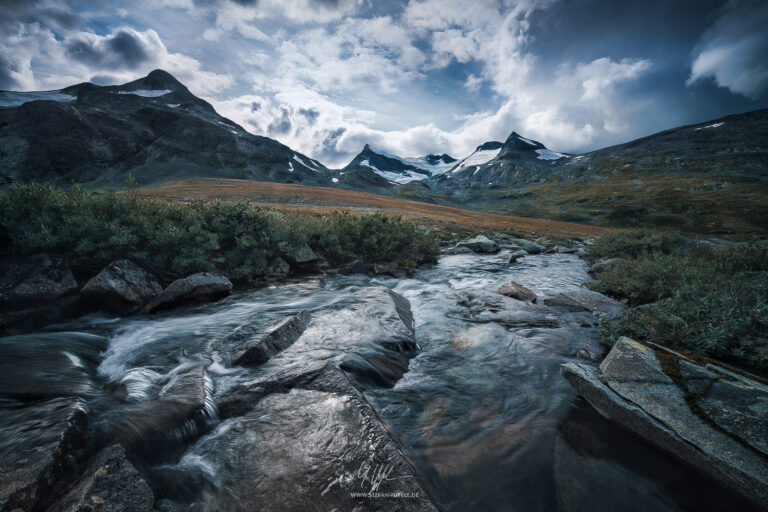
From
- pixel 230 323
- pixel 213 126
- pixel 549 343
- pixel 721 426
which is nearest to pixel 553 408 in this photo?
pixel 721 426

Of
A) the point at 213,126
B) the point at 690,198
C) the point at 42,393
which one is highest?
the point at 213,126

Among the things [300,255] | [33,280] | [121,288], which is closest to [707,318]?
[300,255]

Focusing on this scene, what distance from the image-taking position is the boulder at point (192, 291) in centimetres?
862

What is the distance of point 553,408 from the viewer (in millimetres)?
5121

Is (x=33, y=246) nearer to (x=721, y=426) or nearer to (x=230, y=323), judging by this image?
(x=230, y=323)

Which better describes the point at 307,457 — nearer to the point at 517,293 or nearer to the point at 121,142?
the point at 517,293

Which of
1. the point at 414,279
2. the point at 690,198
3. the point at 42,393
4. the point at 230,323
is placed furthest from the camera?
the point at 690,198

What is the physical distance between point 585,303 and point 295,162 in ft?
604

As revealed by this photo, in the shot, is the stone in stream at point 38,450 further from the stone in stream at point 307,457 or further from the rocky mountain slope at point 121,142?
the rocky mountain slope at point 121,142

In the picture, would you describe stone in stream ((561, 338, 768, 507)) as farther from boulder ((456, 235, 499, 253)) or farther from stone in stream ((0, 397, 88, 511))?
boulder ((456, 235, 499, 253))

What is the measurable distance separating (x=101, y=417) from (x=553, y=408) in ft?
22.5

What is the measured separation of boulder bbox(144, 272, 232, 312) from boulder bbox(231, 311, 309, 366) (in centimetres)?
296

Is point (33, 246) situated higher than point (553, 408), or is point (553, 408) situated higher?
point (33, 246)

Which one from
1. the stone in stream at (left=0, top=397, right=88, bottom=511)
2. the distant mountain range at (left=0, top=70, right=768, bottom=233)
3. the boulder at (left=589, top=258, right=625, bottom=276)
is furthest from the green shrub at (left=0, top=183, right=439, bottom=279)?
the distant mountain range at (left=0, top=70, right=768, bottom=233)
